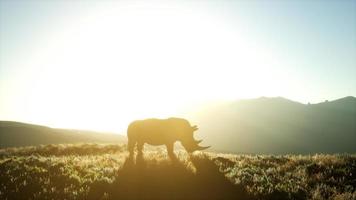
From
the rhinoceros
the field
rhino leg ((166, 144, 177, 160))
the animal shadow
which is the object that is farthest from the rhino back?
the animal shadow

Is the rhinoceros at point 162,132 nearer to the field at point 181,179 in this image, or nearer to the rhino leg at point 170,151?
the rhino leg at point 170,151

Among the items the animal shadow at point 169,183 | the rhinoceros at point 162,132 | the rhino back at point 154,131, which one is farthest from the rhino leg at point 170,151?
the animal shadow at point 169,183

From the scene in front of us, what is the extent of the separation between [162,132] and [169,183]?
15.0ft

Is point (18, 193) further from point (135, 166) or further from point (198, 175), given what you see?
point (198, 175)

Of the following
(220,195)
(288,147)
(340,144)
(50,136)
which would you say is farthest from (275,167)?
(340,144)

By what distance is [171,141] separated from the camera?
2036 centimetres

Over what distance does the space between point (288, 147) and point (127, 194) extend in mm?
174696

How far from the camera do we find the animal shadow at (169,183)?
14.9 metres

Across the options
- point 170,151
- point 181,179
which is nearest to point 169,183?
point 181,179

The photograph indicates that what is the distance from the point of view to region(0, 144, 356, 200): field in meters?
15.0

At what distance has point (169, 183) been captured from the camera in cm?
1594

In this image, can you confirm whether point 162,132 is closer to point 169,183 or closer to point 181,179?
point 181,179

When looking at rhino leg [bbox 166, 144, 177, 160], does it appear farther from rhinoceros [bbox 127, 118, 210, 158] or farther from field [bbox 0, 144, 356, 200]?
field [bbox 0, 144, 356, 200]

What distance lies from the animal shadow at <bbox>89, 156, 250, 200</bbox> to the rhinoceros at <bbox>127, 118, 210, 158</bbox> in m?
1.56
